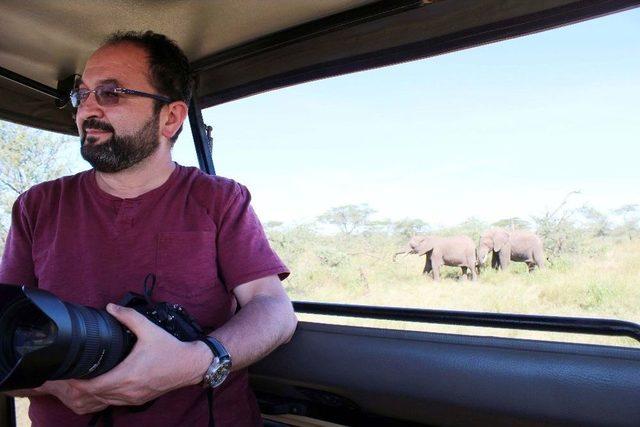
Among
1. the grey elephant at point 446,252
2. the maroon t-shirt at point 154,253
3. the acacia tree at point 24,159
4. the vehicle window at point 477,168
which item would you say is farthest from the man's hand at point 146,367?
the grey elephant at point 446,252

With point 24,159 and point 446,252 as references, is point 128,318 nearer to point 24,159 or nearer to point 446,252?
point 24,159

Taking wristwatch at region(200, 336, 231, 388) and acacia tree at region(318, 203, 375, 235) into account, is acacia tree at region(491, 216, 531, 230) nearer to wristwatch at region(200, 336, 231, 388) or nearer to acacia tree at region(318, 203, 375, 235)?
acacia tree at region(318, 203, 375, 235)

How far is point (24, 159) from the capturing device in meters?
2.22

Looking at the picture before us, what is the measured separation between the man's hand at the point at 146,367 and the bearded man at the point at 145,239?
0.55ft

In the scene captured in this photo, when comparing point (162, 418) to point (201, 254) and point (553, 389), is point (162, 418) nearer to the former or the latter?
point (201, 254)

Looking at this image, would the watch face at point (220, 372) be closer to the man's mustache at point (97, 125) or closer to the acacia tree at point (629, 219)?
the man's mustache at point (97, 125)

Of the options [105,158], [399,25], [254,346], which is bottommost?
[254,346]

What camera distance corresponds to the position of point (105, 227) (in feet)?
5.37

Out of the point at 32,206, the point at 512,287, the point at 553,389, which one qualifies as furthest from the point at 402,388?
the point at 32,206

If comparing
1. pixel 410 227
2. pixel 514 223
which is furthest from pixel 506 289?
pixel 410 227

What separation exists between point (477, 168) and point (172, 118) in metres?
1.35

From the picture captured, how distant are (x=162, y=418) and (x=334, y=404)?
1.94ft

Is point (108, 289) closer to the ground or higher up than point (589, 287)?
higher up

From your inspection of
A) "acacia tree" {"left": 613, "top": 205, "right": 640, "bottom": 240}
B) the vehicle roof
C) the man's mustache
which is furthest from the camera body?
"acacia tree" {"left": 613, "top": 205, "right": 640, "bottom": 240}
